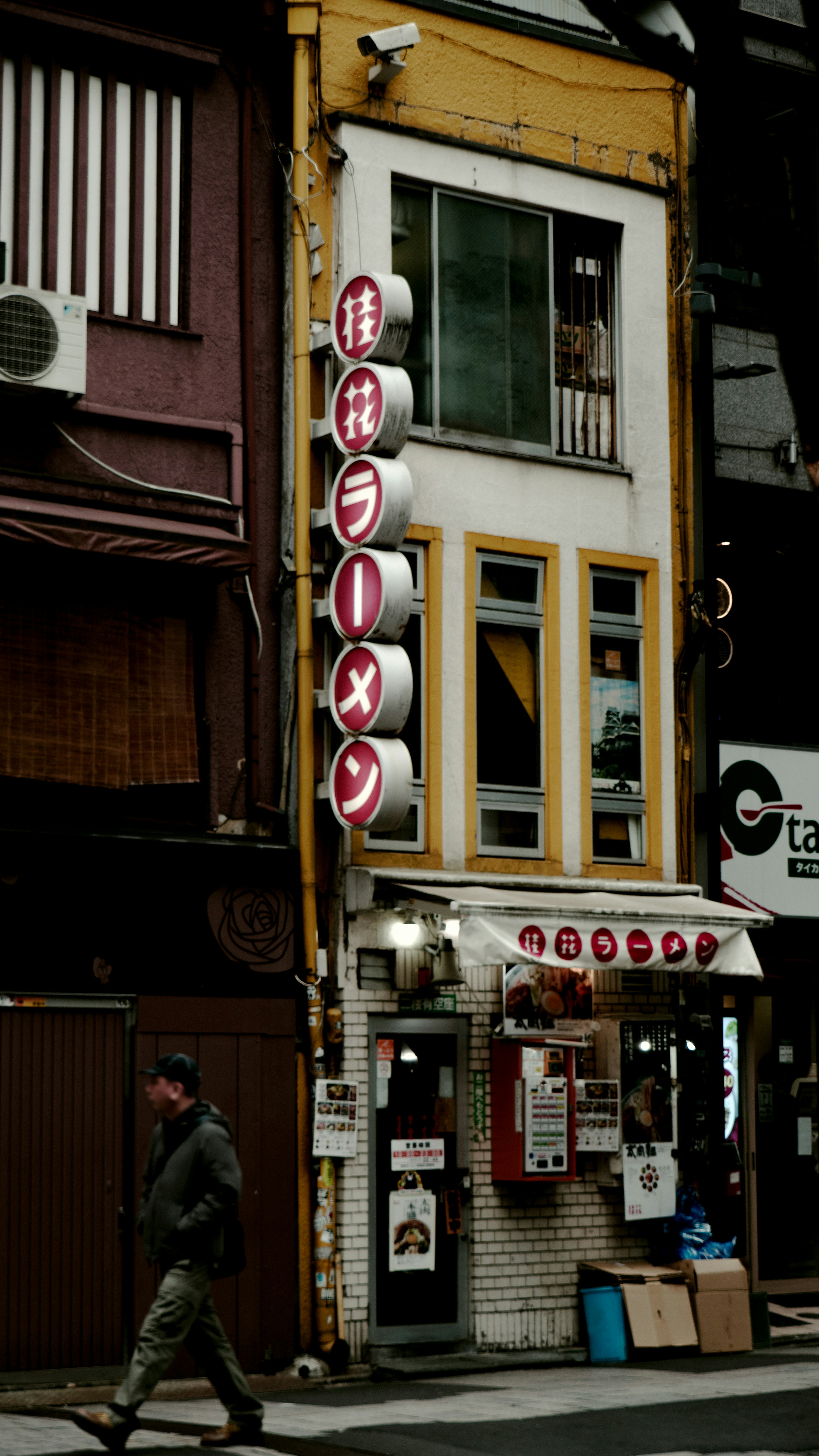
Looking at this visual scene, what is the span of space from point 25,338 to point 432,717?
14.0 feet

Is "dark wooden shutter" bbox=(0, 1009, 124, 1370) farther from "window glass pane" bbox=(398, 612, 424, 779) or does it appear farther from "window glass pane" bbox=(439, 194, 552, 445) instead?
"window glass pane" bbox=(439, 194, 552, 445)

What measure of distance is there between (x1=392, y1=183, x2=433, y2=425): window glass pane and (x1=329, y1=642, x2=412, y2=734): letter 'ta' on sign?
2.71 meters

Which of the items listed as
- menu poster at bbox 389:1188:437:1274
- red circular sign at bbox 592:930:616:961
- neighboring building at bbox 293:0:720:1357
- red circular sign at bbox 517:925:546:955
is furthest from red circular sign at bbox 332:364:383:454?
menu poster at bbox 389:1188:437:1274

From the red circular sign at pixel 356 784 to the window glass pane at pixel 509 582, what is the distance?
8.18 feet

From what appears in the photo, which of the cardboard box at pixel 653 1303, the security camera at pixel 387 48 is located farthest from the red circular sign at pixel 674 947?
the security camera at pixel 387 48

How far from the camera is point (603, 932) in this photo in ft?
45.1

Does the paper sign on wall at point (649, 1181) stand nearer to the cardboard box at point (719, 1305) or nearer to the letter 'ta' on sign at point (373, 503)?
the cardboard box at point (719, 1305)

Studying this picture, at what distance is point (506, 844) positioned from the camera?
49.6ft

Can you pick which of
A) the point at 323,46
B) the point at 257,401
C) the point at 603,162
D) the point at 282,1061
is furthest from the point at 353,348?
the point at 282,1061

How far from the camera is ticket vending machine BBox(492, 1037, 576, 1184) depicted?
46.8 ft

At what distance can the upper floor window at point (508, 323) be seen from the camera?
15250 mm

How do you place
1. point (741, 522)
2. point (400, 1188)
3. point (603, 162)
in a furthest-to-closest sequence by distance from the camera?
point (741, 522) → point (603, 162) → point (400, 1188)

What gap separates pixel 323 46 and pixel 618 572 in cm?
489

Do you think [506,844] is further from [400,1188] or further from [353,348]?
[353,348]
